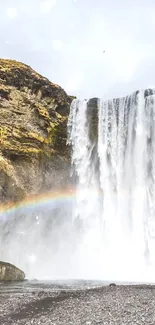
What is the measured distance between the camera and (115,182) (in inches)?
1591

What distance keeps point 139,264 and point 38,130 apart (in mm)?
19600

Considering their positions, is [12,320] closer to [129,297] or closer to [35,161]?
[129,297]

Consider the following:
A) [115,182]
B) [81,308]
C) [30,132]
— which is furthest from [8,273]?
[115,182]

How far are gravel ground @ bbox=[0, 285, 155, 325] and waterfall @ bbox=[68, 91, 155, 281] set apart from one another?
751 inches

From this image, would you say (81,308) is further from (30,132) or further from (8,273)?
(30,132)

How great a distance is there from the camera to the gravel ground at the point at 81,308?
11.0m

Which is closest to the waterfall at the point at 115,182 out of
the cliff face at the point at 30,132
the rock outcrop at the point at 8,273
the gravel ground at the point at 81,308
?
the cliff face at the point at 30,132

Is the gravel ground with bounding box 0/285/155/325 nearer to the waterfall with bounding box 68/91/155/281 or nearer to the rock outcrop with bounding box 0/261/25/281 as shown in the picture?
the rock outcrop with bounding box 0/261/25/281

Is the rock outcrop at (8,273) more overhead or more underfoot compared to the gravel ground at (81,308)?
more overhead

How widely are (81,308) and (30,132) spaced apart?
28782mm

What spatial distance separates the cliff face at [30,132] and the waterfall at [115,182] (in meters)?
2.28

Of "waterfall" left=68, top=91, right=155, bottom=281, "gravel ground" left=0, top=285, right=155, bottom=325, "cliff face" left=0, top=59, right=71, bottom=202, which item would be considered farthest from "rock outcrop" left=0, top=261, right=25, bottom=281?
"cliff face" left=0, top=59, right=71, bottom=202

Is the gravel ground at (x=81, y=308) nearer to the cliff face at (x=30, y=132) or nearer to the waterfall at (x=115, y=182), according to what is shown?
the waterfall at (x=115, y=182)

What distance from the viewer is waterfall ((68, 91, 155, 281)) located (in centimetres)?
3675
